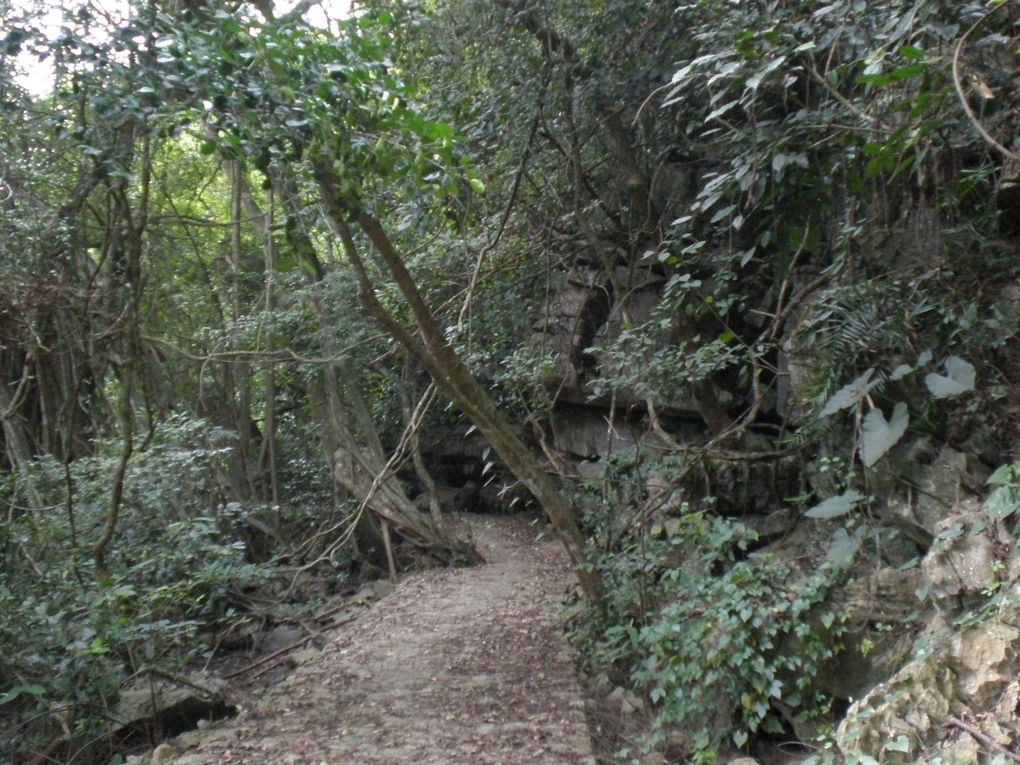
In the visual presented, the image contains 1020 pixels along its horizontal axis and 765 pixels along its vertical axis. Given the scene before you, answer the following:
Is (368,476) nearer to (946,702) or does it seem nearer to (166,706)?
(166,706)

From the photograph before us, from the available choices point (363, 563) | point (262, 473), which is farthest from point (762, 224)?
point (262, 473)

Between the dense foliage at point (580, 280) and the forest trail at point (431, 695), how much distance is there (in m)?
0.62

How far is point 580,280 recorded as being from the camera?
914 centimetres

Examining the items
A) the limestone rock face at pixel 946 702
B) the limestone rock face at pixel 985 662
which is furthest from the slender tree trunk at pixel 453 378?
the limestone rock face at pixel 985 662

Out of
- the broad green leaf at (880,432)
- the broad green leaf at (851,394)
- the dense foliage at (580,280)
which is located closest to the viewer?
the dense foliage at (580,280)

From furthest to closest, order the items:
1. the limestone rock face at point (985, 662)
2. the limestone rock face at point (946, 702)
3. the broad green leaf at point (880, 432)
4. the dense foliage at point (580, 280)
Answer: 1. the broad green leaf at point (880, 432)
2. the dense foliage at point (580, 280)
3. the limestone rock face at point (985, 662)
4. the limestone rock face at point (946, 702)

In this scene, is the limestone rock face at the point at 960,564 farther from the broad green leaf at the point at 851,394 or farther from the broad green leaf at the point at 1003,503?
the broad green leaf at the point at 851,394

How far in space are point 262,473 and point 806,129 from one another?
321 inches

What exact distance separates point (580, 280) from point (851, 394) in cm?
445

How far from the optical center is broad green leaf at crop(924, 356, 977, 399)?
457cm

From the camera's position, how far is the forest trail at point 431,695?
4809 mm

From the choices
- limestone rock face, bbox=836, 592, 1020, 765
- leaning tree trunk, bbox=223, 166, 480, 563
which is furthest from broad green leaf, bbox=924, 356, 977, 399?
leaning tree trunk, bbox=223, 166, 480, 563

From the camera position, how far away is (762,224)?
5805mm

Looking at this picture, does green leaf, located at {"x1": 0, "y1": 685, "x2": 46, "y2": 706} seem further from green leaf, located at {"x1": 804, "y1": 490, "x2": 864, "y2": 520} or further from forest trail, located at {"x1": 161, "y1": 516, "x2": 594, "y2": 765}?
green leaf, located at {"x1": 804, "y1": 490, "x2": 864, "y2": 520}
